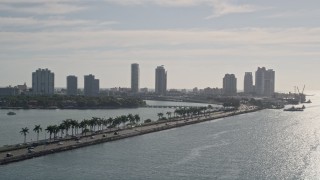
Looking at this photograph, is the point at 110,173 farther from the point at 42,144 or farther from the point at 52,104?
the point at 52,104

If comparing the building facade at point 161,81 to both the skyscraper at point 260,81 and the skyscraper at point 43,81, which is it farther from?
the skyscraper at point 43,81

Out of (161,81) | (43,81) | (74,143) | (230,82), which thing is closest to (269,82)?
(230,82)

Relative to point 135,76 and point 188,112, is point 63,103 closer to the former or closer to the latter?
point 188,112

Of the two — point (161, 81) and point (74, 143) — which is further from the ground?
point (161, 81)

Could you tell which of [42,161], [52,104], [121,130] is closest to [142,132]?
[121,130]

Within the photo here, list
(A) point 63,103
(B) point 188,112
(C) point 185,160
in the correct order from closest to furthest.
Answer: (C) point 185,160 < (B) point 188,112 < (A) point 63,103

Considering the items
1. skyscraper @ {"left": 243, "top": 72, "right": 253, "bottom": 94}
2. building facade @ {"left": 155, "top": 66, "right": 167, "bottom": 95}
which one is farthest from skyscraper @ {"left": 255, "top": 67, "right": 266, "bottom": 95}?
building facade @ {"left": 155, "top": 66, "right": 167, "bottom": 95}

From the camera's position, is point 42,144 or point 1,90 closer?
point 42,144

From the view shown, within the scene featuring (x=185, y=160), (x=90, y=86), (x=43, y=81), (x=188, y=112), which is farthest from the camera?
(x=90, y=86)
